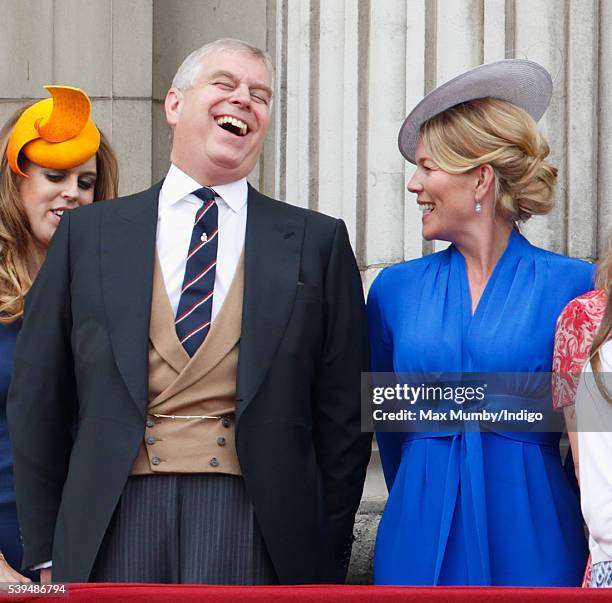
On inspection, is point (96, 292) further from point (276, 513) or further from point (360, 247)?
point (360, 247)

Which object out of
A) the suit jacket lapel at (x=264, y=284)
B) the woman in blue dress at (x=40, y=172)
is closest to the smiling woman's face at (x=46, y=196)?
the woman in blue dress at (x=40, y=172)

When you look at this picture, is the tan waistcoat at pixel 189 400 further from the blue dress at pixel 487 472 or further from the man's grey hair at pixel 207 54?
the man's grey hair at pixel 207 54

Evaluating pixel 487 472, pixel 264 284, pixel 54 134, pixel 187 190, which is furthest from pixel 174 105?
pixel 487 472

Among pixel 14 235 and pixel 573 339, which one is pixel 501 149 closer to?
pixel 573 339

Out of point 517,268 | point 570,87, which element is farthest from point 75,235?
point 570,87

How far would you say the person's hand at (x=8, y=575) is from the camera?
361 centimetres

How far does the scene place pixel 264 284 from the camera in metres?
3.46

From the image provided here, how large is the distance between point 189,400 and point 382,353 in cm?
71

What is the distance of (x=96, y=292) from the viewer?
3432 millimetres

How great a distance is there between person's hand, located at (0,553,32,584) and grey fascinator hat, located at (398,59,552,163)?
5.08 feet

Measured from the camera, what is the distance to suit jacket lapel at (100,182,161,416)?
131 inches

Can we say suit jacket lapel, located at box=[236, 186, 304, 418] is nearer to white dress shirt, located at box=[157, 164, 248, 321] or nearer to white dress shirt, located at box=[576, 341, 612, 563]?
white dress shirt, located at box=[157, 164, 248, 321]

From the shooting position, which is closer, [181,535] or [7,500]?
[181,535]

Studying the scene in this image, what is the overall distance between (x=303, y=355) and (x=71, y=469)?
606mm
